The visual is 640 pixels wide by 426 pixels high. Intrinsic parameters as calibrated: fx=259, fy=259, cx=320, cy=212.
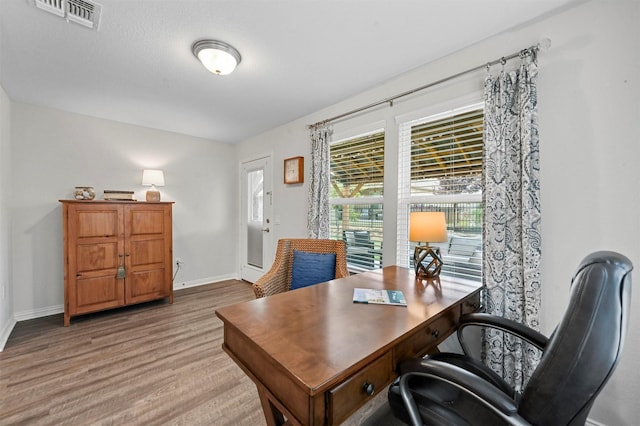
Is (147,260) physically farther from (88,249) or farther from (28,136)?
(28,136)

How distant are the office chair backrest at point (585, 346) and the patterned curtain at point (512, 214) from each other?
985 mm

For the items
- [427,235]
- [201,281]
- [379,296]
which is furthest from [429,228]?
[201,281]

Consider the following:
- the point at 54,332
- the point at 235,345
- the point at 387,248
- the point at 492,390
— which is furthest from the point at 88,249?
the point at 492,390

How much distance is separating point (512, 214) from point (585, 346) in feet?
3.94

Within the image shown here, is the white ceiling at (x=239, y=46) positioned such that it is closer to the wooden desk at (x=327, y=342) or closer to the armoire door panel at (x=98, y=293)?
the wooden desk at (x=327, y=342)

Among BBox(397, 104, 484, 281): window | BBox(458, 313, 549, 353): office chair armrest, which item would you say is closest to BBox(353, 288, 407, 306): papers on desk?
BBox(458, 313, 549, 353): office chair armrest

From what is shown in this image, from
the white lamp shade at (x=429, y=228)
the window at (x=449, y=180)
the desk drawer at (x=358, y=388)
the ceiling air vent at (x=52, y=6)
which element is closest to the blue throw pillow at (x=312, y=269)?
the window at (x=449, y=180)

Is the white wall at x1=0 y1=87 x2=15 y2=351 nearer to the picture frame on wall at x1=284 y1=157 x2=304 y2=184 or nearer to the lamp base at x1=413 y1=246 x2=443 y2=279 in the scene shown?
the picture frame on wall at x1=284 y1=157 x2=304 y2=184

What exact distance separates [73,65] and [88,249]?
192 cm

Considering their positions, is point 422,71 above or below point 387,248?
above

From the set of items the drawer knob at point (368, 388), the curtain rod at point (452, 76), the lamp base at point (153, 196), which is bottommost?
the drawer knob at point (368, 388)

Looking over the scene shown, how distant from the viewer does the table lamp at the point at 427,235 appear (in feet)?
5.76

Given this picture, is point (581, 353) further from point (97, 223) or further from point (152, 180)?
point (152, 180)

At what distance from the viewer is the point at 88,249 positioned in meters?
2.96
